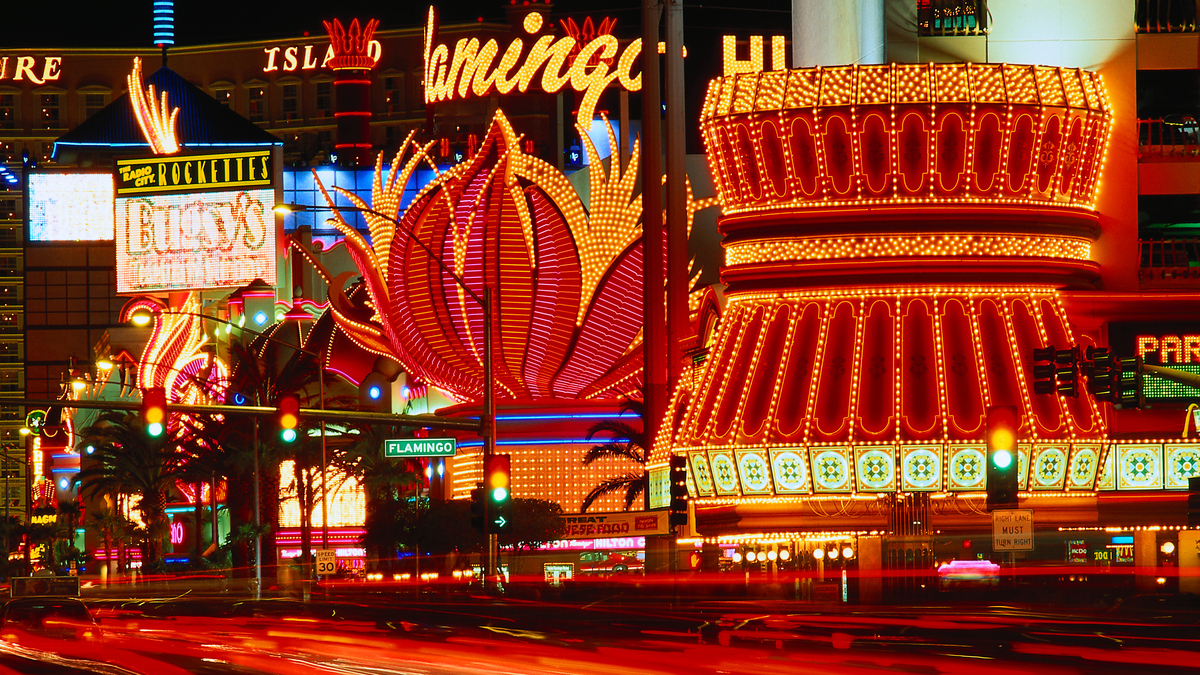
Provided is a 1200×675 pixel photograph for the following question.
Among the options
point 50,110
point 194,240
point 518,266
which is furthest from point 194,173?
point 50,110

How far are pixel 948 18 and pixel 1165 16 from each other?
5218 millimetres

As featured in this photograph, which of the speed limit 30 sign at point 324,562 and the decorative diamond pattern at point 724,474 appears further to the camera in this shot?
the speed limit 30 sign at point 324,562

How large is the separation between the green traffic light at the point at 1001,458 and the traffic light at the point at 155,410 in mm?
16533

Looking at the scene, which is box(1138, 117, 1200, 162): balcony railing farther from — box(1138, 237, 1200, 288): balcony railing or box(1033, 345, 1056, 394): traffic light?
box(1033, 345, 1056, 394): traffic light

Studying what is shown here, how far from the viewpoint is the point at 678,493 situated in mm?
36719

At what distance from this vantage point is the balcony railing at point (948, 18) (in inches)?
1780

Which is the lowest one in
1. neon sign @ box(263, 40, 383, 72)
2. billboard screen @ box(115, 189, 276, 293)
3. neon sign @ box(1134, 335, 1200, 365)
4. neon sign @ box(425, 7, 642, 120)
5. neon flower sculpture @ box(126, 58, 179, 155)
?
neon sign @ box(1134, 335, 1200, 365)

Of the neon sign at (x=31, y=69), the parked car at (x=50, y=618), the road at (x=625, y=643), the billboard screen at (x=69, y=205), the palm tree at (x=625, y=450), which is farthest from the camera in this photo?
the neon sign at (x=31, y=69)

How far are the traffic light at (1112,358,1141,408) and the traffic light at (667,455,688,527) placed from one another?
10.1m

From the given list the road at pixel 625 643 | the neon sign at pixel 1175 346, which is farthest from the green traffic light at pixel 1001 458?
the neon sign at pixel 1175 346

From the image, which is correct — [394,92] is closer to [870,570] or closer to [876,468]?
[870,570]

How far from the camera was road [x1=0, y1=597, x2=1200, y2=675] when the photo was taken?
79.2 feet

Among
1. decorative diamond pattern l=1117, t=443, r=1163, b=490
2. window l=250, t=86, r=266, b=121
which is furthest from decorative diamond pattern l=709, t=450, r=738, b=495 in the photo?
window l=250, t=86, r=266, b=121

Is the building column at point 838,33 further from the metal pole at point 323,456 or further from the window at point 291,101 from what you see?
the window at point 291,101
